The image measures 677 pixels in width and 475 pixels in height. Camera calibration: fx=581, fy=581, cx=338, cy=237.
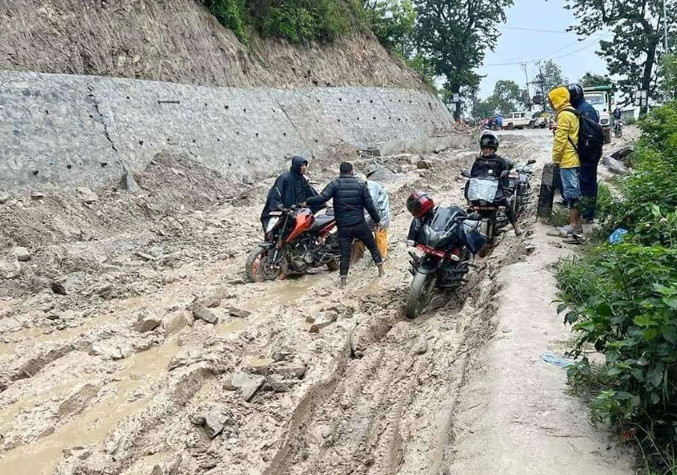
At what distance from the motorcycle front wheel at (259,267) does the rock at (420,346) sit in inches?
118

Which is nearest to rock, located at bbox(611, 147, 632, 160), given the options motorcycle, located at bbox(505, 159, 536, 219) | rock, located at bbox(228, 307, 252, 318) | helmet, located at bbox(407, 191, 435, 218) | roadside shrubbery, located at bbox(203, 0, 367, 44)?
motorcycle, located at bbox(505, 159, 536, 219)

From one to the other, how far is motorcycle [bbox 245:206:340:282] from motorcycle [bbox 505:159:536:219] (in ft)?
9.14

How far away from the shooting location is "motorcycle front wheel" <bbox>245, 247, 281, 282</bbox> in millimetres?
7836

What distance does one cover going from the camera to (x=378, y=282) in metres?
7.93

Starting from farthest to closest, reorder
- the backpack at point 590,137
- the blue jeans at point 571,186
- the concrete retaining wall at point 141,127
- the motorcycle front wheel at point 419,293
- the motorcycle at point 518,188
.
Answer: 1. the concrete retaining wall at point 141,127
2. the motorcycle at point 518,188
3. the blue jeans at point 571,186
4. the backpack at point 590,137
5. the motorcycle front wheel at point 419,293

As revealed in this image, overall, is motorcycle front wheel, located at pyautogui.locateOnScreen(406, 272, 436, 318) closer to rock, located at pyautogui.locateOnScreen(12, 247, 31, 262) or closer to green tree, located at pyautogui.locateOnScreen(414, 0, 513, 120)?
rock, located at pyautogui.locateOnScreen(12, 247, 31, 262)

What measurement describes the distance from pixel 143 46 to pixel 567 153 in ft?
36.1

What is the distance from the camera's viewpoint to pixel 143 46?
14492mm

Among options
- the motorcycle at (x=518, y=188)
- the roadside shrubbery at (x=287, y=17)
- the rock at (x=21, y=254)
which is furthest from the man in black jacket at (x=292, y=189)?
the roadside shrubbery at (x=287, y=17)

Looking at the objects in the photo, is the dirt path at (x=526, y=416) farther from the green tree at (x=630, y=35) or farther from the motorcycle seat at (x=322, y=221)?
the green tree at (x=630, y=35)

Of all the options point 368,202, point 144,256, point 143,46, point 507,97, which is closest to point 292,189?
point 368,202

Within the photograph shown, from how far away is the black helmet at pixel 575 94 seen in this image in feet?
25.8

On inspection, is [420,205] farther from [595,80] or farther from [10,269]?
[595,80]

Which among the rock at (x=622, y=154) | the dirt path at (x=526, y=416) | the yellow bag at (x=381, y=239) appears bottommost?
the dirt path at (x=526, y=416)
